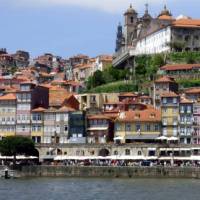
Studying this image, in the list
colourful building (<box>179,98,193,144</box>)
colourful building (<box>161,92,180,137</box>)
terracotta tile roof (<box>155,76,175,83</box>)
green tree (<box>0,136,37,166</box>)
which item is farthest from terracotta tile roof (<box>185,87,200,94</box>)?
green tree (<box>0,136,37,166</box>)

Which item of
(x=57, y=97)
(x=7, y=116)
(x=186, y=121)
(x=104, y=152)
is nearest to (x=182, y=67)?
(x=57, y=97)

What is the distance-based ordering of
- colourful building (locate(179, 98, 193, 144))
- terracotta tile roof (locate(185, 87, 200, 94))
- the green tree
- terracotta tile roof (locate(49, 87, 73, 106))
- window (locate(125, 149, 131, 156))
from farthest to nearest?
1. terracotta tile roof (locate(49, 87, 73, 106))
2. terracotta tile roof (locate(185, 87, 200, 94))
3. colourful building (locate(179, 98, 193, 144))
4. window (locate(125, 149, 131, 156))
5. the green tree

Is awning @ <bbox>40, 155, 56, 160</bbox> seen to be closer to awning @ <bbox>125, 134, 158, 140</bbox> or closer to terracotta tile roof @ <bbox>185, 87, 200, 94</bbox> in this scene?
awning @ <bbox>125, 134, 158, 140</bbox>

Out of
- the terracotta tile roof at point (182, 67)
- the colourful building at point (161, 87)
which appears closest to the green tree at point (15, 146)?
the colourful building at point (161, 87)

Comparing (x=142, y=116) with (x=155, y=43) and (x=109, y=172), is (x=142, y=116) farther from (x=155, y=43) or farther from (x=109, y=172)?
(x=155, y=43)

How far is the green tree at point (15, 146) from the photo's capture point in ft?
292

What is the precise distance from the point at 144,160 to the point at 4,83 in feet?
184

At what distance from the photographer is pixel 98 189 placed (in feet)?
214

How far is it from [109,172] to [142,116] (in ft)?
51.1

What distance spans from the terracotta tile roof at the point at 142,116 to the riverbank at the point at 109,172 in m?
14.5

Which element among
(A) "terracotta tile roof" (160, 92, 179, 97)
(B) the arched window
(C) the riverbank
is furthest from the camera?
(A) "terracotta tile roof" (160, 92, 179, 97)

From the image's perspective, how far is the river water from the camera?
5906 cm

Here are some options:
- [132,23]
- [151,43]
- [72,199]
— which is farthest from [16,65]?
[72,199]

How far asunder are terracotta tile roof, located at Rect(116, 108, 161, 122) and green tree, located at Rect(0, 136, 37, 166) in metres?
11.9
